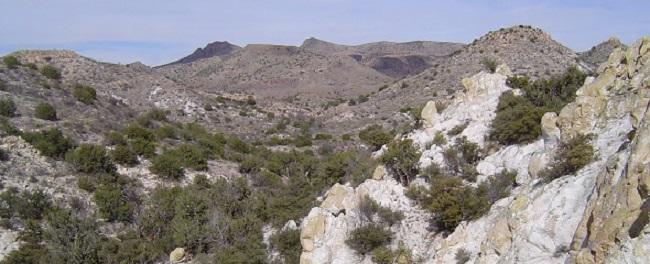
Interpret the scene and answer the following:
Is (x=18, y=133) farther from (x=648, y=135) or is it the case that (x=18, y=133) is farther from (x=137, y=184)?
(x=648, y=135)

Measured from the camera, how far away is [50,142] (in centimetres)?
2595

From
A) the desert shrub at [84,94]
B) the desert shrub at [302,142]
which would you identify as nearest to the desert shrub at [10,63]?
the desert shrub at [84,94]

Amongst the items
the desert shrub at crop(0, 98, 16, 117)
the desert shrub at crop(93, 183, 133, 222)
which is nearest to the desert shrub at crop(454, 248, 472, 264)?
the desert shrub at crop(93, 183, 133, 222)

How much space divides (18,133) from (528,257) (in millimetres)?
27871

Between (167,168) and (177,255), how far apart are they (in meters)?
9.60

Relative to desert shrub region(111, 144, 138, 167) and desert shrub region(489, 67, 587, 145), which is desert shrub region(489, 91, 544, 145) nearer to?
desert shrub region(489, 67, 587, 145)

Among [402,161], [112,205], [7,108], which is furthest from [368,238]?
[7,108]

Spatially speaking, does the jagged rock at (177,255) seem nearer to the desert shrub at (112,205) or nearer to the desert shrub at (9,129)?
the desert shrub at (112,205)

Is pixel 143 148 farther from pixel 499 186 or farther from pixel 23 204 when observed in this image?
pixel 499 186

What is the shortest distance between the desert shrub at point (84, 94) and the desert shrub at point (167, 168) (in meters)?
15.4

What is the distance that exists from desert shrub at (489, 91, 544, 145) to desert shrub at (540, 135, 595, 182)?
3.73m

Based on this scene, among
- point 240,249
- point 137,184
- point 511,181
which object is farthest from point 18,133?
point 511,181

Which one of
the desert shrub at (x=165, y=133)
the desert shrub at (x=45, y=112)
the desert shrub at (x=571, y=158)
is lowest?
the desert shrub at (x=165, y=133)

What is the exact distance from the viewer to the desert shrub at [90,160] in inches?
981
